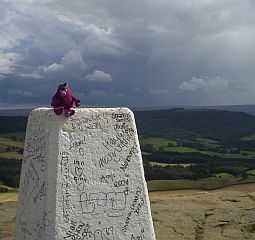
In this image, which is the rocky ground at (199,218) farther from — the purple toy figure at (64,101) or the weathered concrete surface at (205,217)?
the purple toy figure at (64,101)

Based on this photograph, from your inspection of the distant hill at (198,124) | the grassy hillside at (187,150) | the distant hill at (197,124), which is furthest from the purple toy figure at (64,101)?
the distant hill at (198,124)

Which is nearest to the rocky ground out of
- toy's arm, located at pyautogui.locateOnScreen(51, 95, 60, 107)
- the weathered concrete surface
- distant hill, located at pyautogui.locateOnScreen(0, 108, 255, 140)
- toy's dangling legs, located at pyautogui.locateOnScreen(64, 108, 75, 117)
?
the weathered concrete surface

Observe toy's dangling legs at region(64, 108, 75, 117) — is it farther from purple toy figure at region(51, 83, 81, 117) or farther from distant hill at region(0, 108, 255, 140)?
distant hill at region(0, 108, 255, 140)

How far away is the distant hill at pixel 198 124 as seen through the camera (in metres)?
91.9

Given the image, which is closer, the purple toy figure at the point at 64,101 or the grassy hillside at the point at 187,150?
the purple toy figure at the point at 64,101

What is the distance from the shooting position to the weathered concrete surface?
10719 mm

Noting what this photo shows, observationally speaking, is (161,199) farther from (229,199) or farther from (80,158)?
(80,158)

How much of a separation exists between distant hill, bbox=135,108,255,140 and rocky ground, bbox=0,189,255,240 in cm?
7247

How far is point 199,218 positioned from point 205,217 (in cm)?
25

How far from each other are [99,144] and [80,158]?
14.0 inches

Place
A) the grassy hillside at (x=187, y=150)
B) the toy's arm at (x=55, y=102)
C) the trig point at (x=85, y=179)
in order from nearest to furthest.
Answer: the trig point at (x=85, y=179), the toy's arm at (x=55, y=102), the grassy hillside at (x=187, y=150)

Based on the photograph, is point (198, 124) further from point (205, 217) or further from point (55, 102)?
point (55, 102)

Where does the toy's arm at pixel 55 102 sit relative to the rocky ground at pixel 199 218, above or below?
above

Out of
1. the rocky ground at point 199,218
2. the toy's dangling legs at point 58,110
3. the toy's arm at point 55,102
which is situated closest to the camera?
the toy's dangling legs at point 58,110
